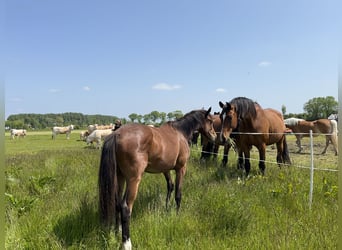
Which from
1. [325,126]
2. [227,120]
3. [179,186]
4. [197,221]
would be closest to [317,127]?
[325,126]

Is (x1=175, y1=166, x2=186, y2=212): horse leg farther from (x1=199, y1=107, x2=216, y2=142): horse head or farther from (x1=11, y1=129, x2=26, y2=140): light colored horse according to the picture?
(x1=11, y1=129, x2=26, y2=140): light colored horse

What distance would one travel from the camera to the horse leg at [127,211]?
321 cm

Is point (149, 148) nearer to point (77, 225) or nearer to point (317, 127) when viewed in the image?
point (77, 225)

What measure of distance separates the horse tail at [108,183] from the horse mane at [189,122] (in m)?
1.80

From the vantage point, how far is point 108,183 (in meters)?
3.41

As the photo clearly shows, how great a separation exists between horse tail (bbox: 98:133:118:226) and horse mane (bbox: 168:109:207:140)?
1.80 m

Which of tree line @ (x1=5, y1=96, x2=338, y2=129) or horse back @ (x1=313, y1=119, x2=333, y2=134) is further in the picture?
tree line @ (x1=5, y1=96, x2=338, y2=129)

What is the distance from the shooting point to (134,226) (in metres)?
3.59

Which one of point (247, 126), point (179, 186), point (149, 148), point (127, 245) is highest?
point (247, 126)

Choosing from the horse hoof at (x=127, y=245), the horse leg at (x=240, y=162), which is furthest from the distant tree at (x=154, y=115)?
the horse hoof at (x=127, y=245)

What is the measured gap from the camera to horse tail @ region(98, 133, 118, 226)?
11.0ft

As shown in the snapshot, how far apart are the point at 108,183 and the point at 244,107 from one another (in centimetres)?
417

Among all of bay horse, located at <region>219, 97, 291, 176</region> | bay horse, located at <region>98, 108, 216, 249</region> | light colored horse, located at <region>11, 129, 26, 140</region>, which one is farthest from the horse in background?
bay horse, located at <region>98, 108, 216, 249</region>

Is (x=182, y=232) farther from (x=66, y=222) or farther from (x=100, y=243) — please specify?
(x=66, y=222)
